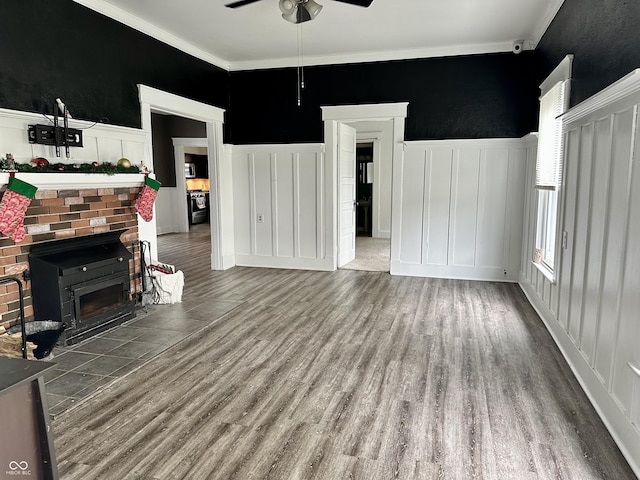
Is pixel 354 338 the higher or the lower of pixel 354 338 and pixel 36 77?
the lower

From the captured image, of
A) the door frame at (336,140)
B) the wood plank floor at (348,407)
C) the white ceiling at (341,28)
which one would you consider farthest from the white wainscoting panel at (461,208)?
the wood plank floor at (348,407)

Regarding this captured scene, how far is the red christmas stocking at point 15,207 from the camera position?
3160 millimetres

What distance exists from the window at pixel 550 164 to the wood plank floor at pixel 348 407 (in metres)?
0.69

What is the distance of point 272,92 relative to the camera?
6609mm

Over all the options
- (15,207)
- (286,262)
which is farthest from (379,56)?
(15,207)

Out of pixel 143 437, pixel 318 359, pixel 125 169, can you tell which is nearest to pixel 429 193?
pixel 318 359

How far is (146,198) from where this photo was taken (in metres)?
4.61

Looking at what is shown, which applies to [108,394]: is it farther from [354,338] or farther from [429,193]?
[429,193]

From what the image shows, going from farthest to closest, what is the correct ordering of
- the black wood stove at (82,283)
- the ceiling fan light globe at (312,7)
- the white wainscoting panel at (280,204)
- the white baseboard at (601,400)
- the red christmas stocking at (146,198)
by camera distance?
1. the white wainscoting panel at (280,204)
2. the red christmas stocking at (146,198)
3. the ceiling fan light globe at (312,7)
4. the black wood stove at (82,283)
5. the white baseboard at (601,400)

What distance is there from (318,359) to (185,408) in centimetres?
110

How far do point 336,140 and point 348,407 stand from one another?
449 cm

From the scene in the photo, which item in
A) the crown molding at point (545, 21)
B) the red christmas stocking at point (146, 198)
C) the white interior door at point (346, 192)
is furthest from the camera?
the white interior door at point (346, 192)

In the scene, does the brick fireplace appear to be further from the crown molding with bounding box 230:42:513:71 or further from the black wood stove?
the crown molding with bounding box 230:42:513:71

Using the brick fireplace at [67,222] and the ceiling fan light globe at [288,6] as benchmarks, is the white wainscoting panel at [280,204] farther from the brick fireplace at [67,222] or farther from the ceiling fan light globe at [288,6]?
the ceiling fan light globe at [288,6]
